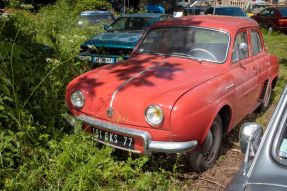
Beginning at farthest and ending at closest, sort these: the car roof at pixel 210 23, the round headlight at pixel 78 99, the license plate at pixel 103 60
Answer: the license plate at pixel 103 60
the car roof at pixel 210 23
the round headlight at pixel 78 99

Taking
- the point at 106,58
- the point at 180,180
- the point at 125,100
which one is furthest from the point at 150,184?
the point at 106,58

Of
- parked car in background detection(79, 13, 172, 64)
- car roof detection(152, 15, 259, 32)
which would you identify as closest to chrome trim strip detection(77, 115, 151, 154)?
car roof detection(152, 15, 259, 32)

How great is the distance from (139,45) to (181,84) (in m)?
1.69

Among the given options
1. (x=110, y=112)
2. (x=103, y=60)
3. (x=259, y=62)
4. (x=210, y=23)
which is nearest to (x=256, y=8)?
(x=103, y=60)

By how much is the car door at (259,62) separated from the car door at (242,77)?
0.18 meters

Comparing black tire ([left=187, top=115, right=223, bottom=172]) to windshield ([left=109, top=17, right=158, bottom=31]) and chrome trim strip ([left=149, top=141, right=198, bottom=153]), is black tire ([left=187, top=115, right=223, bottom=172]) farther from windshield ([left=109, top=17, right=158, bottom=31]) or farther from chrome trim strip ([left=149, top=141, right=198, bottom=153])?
windshield ([left=109, top=17, right=158, bottom=31])

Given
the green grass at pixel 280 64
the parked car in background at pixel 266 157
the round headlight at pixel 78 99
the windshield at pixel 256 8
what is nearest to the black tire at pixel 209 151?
the green grass at pixel 280 64

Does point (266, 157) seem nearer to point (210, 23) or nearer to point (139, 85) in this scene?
point (139, 85)

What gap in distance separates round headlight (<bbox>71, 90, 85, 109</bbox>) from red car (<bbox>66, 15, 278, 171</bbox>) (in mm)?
11

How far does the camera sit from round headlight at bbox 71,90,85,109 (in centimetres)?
462

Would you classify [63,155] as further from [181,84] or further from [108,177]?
[181,84]

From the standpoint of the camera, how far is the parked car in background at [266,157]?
210 cm

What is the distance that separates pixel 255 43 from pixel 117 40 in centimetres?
337

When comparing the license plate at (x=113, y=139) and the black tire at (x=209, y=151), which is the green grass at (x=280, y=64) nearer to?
the black tire at (x=209, y=151)
